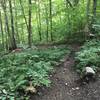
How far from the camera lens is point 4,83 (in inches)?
216

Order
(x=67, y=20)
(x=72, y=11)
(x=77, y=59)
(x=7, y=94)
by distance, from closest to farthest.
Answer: (x=7, y=94), (x=77, y=59), (x=72, y=11), (x=67, y=20)

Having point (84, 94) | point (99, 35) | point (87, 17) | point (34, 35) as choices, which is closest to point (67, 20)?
point (87, 17)

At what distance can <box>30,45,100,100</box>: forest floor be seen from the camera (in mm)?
5444

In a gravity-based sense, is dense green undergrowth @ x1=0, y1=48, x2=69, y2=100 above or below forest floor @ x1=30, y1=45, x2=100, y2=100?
above

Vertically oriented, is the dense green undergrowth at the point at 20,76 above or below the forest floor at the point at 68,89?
above

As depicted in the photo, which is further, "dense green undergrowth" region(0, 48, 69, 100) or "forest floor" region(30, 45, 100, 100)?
"forest floor" region(30, 45, 100, 100)

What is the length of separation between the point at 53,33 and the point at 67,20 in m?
2.90

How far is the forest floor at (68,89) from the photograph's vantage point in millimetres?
5444

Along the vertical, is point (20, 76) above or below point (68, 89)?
above

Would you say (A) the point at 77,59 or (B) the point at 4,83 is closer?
(B) the point at 4,83

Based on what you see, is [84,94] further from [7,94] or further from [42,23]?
[42,23]

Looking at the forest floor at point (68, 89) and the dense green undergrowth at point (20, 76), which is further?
the forest floor at point (68, 89)

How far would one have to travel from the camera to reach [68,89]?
5871mm

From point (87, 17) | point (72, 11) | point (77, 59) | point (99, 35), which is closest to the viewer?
point (77, 59)
